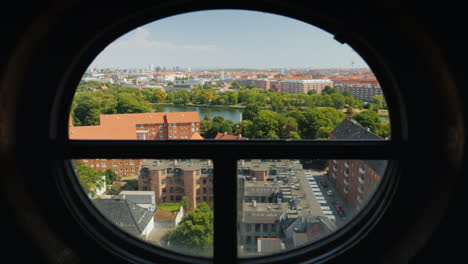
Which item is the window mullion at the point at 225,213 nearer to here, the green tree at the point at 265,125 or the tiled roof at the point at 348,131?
the green tree at the point at 265,125

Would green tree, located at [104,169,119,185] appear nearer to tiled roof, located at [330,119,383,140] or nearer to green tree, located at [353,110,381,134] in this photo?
tiled roof, located at [330,119,383,140]

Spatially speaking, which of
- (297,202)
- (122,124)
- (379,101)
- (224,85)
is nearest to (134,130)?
(122,124)

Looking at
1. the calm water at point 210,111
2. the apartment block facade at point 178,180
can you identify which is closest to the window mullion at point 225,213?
the apartment block facade at point 178,180

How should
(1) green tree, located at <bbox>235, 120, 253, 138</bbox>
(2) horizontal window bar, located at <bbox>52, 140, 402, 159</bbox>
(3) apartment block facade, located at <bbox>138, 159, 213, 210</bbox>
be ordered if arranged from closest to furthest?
1. (2) horizontal window bar, located at <bbox>52, 140, 402, 159</bbox>
2. (3) apartment block facade, located at <bbox>138, 159, 213, 210</bbox>
3. (1) green tree, located at <bbox>235, 120, 253, 138</bbox>

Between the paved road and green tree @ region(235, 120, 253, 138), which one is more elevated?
green tree @ region(235, 120, 253, 138)

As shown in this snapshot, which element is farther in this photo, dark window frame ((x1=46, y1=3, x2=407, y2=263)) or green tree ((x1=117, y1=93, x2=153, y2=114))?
green tree ((x1=117, y1=93, x2=153, y2=114))

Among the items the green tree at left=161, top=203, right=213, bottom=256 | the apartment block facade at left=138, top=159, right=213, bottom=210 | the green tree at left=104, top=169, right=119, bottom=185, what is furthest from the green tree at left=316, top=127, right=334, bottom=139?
the green tree at left=104, top=169, right=119, bottom=185

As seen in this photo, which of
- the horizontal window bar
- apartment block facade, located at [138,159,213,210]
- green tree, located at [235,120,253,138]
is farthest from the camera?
green tree, located at [235,120,253,138]
